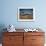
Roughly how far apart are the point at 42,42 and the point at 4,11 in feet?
5.36

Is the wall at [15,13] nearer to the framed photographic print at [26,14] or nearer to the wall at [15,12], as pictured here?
the wall at [15,12]

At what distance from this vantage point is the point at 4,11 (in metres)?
4.28

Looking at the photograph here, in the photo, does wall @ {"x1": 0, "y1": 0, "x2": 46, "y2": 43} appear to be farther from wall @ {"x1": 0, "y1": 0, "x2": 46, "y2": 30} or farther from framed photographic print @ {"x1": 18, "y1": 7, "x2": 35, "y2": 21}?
framed photographic print @ {"x1": 18, "y1": 7, "x2": 35, "y2": 21}

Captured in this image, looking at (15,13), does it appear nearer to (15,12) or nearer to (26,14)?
(15,12)

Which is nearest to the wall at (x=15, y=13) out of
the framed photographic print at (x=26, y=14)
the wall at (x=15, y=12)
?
the wall at (x=15, y=12)

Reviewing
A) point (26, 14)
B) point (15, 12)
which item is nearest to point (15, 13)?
point (15, 12)

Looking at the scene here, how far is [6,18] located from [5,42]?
0.91 m

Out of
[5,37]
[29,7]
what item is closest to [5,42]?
[5,37]

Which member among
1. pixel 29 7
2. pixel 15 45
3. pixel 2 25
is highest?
pixel 29 7

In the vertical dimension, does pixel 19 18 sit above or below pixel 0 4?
below

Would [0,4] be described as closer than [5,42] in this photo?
No

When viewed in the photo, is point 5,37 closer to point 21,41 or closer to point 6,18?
point 21,41

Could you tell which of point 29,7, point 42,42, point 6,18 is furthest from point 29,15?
point 42,42

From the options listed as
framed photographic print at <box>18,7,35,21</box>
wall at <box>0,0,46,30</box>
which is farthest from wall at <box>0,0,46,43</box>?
framed photographic print at <box>18,7,35,21</box>
